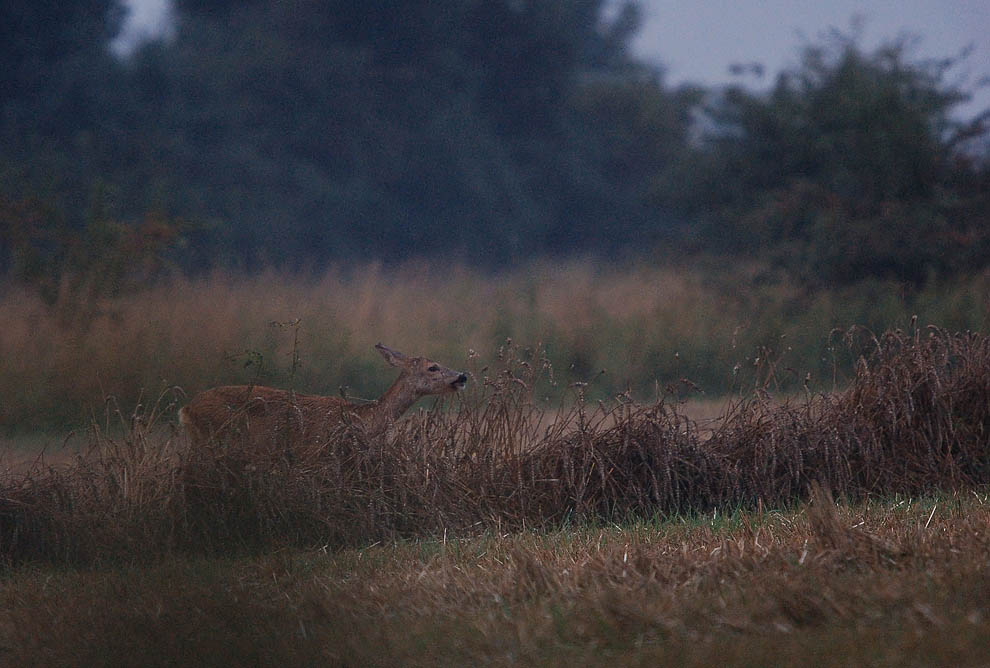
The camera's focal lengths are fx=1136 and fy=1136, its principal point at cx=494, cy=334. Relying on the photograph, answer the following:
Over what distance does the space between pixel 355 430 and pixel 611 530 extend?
5.24 feet

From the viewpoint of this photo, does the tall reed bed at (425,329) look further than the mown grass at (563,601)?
Yes

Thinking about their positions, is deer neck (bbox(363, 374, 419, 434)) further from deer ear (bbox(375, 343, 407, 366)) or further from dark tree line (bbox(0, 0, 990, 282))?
dark tree line (bbox(0, 0, 990, 282))

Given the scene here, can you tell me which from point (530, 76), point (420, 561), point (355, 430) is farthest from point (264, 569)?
point (530, 76)

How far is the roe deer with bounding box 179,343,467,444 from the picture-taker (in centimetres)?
643

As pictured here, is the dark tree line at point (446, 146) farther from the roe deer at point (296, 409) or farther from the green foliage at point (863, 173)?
the roe deer at point (296, 409)

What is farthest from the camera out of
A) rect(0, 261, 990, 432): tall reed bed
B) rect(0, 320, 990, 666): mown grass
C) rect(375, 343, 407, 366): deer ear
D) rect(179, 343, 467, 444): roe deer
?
rect(0, 261, 990, 432): tall reed bed

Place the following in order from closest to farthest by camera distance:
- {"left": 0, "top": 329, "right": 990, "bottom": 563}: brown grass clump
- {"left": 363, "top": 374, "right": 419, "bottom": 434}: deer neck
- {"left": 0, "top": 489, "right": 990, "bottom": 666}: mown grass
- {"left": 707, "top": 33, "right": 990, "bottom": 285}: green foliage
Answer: {"left": 0, "top": 489, "right": 990, "bottom": 666}: mown grass, {"left": 0, "top": 329, "right": 990, "bottom": 563}: brown grass clump, {"left": 363, "top": 374, "right": 419, "bottom": 434}: deer neck, {"left": 707, "top": 33, "right": 990, "bottom": 285}: green foliage

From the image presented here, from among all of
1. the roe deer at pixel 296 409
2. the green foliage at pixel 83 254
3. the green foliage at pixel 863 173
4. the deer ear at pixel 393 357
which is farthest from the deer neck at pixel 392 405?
the green foliage at pixel 863 173

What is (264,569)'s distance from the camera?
5.26 m

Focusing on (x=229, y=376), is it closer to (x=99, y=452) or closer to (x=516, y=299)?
(x=99, y=452)

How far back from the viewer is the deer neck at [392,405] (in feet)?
23.5

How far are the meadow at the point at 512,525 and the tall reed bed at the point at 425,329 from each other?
0.33 feet

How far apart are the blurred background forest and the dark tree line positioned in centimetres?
5

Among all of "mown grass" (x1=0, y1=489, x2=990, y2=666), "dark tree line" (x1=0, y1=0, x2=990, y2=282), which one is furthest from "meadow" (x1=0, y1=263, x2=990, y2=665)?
"dark tree line" (x1=0, y1=0, x2=990, y2=282)
